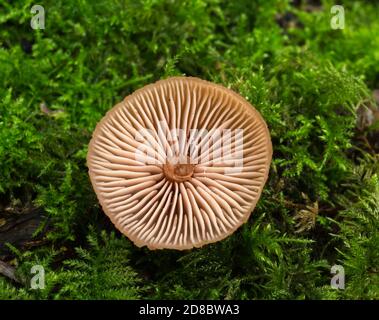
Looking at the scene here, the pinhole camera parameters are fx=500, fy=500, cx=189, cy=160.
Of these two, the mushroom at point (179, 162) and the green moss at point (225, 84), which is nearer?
the mushroom at point (179, 162)

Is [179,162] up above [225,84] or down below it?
below

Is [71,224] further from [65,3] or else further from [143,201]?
[65,3]

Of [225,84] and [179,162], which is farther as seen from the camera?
[225,84]

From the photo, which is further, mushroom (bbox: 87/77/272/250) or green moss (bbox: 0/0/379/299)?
green moss (bbox: 0/0/379/299)
